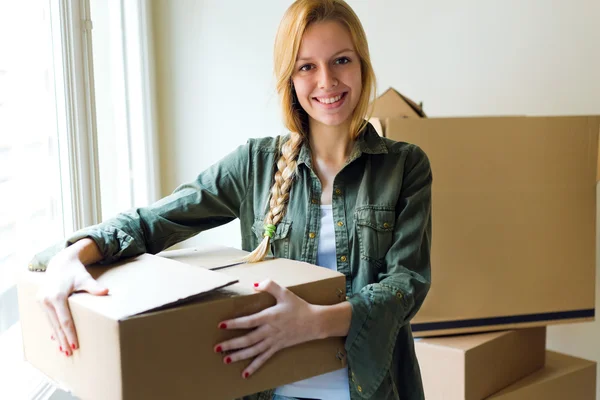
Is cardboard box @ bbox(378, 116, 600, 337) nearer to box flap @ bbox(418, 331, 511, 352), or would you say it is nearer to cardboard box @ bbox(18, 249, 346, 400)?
box flap @ bbox(418, 331, 511, 352)

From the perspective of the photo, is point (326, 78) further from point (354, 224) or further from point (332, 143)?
point (354, 224)

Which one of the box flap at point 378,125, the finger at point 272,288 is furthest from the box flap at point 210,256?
the box flap at point 378,125

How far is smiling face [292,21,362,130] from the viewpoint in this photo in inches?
42.4

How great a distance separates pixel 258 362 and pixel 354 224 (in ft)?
1.02

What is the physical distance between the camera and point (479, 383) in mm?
1550

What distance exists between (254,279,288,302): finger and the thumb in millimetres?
186

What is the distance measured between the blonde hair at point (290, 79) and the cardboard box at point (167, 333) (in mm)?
148

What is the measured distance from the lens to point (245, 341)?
2.75 ft

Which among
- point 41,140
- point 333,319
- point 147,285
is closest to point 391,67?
point 41,140

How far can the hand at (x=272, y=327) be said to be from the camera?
834 millimetres

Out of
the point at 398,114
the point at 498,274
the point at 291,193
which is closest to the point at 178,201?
the point at 291,193

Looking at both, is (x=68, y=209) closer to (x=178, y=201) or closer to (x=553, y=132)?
(x=178, y=201)

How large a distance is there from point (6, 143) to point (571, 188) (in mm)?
1221

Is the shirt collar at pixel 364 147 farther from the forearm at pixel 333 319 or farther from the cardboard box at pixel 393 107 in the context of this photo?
the cardboard box at pixel 393 107
